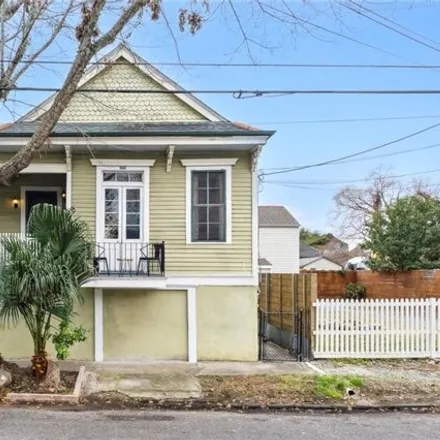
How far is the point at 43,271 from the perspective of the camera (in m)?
7.94

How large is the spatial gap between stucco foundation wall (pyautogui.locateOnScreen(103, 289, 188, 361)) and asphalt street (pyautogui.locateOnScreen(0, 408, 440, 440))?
3770 mm

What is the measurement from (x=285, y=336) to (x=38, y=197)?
6789 mm

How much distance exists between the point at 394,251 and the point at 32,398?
18604 mm

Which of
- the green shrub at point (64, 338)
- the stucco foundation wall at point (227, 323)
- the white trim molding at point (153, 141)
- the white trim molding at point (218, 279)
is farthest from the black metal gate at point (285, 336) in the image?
the green shrub at point (64, 338)

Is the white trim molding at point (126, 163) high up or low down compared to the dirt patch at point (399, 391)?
up

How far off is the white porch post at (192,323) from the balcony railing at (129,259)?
33.5 inches

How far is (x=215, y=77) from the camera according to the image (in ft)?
35.0

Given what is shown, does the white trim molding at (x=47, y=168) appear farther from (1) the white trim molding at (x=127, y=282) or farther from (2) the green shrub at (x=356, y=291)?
(2) the green shrub at (x=356, y=291)

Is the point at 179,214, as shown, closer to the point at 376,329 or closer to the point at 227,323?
the point at 227,323

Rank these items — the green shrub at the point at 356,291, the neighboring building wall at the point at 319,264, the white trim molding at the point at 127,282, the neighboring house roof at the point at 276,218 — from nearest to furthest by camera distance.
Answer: the white trim molding at the point at 127,282, the green shrub at the point at 356,291, the neighboring house roof at the point at 276,218, the neighboring building wall at the point at 319,264

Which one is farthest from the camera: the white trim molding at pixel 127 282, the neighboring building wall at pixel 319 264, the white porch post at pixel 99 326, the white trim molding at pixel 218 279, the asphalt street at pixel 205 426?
the neighboring building wall at pixel 319 264

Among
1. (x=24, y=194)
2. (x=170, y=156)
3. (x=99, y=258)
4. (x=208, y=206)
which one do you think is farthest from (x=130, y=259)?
(x=24, y=194)

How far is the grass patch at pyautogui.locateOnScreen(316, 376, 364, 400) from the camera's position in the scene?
26.2 feet

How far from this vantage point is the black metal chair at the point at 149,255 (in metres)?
10.8
